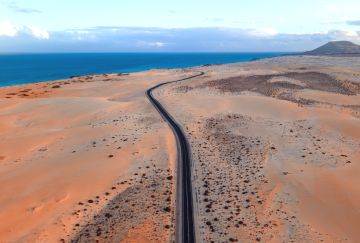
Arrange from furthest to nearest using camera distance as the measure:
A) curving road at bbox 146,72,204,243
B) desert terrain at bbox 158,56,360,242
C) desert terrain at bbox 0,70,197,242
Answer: desert terrain at bbox 0,70,197,242 → desert terrain at bbox 158,56,360,242 → curving road at bbox 146,72,204,243

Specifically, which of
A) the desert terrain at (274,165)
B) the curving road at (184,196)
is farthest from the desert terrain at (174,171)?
→ the curving road at (184,196)

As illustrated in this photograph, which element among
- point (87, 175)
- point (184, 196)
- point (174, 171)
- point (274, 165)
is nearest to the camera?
point (184, 196)

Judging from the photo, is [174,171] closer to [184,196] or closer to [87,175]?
[184,196]

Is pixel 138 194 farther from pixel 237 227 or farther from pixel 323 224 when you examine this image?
pixel 323 224

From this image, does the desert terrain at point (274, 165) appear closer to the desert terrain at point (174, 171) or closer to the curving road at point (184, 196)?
the desert terrain at point (174, 171)

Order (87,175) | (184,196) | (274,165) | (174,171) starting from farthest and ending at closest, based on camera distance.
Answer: (274,165) < (174,171) < (87,175) < (184,196)

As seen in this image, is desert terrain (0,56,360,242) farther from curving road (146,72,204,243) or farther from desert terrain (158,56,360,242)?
curving road (146,72,204,243)

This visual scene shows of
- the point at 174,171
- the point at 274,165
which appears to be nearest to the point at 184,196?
the point at 174,171

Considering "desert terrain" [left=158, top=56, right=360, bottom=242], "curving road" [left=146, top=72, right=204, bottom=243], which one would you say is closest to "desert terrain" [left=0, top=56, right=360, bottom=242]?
"desert terrain" [left=158, top=56, right=360, bottom=242]
